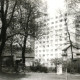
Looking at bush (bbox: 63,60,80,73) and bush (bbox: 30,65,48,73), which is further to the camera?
bush (bbox: 30,65,48,73)

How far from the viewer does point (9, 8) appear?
87.3 feet

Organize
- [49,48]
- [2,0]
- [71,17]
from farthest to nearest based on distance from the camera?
[49,48], [71,17], [2,0]

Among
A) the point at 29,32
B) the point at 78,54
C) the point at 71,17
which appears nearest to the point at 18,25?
the point at 29,32

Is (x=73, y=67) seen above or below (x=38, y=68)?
above

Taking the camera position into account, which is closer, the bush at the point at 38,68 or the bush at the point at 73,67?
the bush at the point at 73,67

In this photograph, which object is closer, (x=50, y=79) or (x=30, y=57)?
(x=50, y=79)

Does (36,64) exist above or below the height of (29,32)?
below

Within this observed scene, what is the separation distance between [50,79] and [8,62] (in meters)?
14.1

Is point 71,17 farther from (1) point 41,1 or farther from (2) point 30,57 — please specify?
(2) point 30,57

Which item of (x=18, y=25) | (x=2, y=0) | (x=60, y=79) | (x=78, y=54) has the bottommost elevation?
(x=60, y=79)

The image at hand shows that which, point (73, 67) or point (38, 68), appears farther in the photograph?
point (38, 68)

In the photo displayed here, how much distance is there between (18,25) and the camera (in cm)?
2675

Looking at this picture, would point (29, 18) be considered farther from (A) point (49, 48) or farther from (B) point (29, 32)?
(A) point (49, 48)

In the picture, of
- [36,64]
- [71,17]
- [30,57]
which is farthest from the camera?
[30,57]
